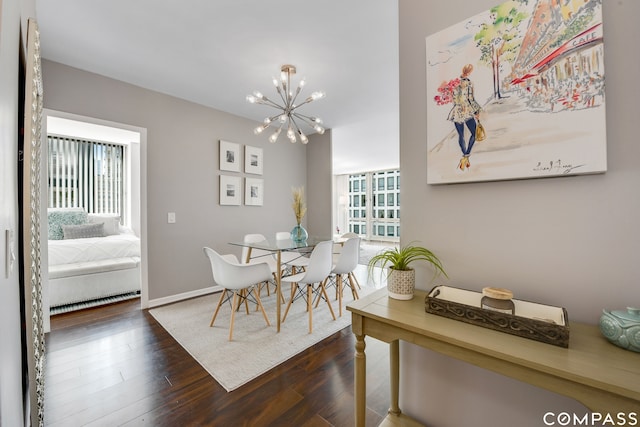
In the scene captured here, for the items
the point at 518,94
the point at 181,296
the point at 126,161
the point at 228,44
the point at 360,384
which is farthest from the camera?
the point at 126,161

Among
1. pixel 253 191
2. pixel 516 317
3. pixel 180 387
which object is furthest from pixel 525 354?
pixel 253 191

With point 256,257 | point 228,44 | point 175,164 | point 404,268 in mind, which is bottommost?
point 256,257

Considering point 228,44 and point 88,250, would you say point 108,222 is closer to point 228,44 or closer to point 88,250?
point 88,250

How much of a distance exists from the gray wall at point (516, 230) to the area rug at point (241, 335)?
1075 mm

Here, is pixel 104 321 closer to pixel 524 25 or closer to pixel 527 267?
pixel 527 267

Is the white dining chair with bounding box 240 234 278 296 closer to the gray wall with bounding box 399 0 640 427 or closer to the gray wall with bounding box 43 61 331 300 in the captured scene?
the gray wall with bounding box 43 61 331 300

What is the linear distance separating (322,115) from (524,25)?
3103 millimetres

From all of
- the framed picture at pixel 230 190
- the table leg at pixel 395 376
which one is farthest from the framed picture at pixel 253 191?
the table leg at pixel 395 376

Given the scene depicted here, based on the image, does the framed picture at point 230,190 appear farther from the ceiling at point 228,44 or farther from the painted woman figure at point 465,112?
the painted woman figure at point 465,112

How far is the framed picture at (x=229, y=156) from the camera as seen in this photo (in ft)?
12.1

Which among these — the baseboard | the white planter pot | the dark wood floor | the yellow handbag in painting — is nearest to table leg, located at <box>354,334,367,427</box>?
the white planter pot

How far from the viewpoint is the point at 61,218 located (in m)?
4.27

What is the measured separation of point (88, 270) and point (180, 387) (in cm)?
251

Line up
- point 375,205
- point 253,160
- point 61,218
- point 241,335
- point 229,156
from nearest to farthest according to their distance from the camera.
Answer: point 241,335
point 229,156
point 253,160
point 61,218
point 375,205
